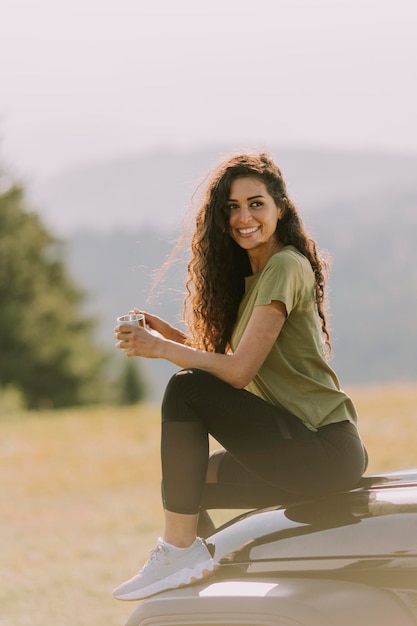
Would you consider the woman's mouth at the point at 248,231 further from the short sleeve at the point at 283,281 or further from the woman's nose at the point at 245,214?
Result: the short sleeve at the point at 283,281

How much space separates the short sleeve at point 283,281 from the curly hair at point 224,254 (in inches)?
8.0

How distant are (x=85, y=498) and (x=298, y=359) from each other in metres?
8.88

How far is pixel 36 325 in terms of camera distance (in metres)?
32.0

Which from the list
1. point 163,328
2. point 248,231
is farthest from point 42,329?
point 248,231

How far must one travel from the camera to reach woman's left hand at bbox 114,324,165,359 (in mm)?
3133

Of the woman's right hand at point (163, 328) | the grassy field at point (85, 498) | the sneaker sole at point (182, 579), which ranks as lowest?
the grassy field at point (85, 498)

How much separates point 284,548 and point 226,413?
0.46 m

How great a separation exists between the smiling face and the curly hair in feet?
0.08

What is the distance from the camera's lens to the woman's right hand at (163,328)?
3732mm

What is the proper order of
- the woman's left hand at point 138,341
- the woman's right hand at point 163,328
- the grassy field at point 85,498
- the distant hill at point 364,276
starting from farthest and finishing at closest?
the distant hill at point 364,276 < the grassy field at point 85,498 < the woman's right hand at point 163,328 < the woman's left hand at point 138,341

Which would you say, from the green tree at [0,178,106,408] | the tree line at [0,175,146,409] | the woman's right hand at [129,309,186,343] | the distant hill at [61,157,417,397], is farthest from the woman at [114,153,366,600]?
the distant hill at [61,157,417,397]

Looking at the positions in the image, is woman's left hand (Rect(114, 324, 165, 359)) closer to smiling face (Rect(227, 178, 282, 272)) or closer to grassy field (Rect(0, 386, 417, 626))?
smiling face (Rect(227, 178, 282, 272))

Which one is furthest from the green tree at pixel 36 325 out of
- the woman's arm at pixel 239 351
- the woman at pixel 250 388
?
the woman's arm at pixel 239 351

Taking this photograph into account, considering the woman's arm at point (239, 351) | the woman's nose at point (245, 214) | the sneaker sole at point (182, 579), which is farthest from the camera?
the woman's nose at point (245, 214)
